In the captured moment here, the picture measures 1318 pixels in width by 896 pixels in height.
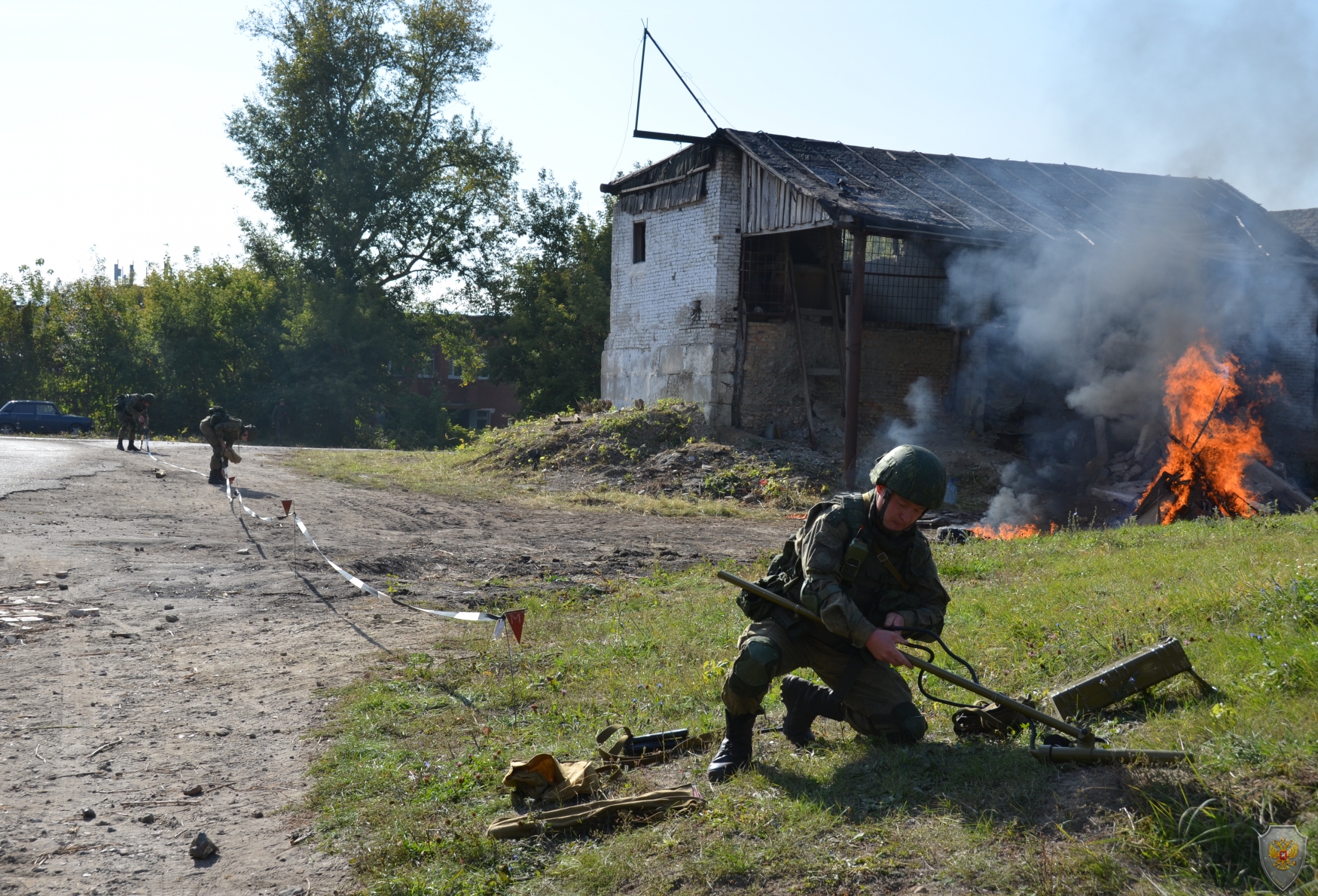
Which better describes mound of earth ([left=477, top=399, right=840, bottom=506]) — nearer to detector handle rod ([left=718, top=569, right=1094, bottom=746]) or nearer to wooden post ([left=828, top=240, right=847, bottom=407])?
wooden post ([left=828, top=240, right=847, bottom=407])

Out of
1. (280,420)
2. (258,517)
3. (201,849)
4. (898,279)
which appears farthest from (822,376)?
(280,420)

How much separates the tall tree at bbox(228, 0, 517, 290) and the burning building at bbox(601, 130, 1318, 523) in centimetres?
1944

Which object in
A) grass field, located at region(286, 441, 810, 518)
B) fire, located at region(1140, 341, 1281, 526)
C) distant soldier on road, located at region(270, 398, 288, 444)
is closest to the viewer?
fire, located at region(1140, 341, 1281, 526)

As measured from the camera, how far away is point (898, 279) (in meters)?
21.8

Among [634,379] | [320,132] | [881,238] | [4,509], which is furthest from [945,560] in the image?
[320,132]

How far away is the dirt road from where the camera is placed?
13.5 ft

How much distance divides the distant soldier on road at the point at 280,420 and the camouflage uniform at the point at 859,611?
39205mm

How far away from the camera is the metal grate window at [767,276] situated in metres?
21.5

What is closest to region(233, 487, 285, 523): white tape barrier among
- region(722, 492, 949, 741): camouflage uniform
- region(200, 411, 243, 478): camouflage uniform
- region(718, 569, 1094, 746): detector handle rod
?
region(200, 411, 243, 478): camouflage uniform

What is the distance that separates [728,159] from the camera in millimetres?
21188

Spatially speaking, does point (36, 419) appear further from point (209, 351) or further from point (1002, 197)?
point (1002, 197)

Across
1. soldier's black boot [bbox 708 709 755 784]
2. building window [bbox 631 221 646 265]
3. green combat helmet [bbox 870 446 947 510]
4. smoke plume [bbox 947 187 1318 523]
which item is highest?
building window [bbox 631 221 646 265]

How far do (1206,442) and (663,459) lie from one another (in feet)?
30.6

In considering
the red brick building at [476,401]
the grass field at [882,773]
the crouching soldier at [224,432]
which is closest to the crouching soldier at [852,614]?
the grass field at [882,773]
